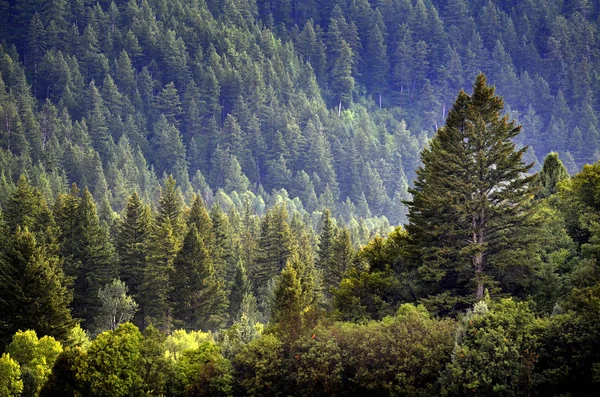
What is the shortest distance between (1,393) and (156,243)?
128ft

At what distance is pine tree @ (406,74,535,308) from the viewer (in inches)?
2349

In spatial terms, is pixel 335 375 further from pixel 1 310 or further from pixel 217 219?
pixel 217 219

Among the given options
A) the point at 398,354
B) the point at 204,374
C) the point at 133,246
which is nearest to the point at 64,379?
the point at 204,374

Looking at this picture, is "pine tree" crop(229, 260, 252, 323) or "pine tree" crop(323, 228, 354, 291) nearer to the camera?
"pine tree" crop(323, 228, 354, 291)

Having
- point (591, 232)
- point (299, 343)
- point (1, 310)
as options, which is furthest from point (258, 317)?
point (591, 232)

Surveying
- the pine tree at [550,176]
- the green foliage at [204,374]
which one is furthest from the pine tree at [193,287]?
the pine tree at [550,176]

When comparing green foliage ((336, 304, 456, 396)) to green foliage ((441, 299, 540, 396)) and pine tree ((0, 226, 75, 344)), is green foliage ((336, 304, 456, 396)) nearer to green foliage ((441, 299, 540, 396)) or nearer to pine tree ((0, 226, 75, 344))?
green foliage ((441, 299, 540, 396))

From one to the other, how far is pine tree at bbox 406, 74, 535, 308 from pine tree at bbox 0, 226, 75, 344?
110 ft

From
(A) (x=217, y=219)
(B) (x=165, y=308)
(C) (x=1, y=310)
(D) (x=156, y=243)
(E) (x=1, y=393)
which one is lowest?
(E) (x=1, y=393)

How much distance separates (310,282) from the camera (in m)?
75.8

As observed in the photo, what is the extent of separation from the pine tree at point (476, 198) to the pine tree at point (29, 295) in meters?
33.6

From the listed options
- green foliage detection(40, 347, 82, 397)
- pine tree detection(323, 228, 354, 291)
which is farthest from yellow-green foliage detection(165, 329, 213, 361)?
green foliage detection(40, 347, 82, 397)

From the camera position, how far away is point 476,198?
6028 cm

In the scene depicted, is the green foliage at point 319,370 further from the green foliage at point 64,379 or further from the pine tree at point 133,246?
the pine tree at point 133,246
